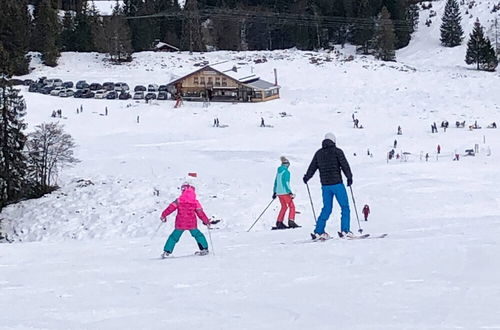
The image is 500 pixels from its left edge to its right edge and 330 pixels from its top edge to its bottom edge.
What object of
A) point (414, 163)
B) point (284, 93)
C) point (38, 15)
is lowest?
point (414, 163)

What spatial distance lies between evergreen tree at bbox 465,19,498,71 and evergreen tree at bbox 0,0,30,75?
3966cm

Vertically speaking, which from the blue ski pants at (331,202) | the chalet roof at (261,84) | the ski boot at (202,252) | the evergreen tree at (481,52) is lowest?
the ski boot at (202,252)

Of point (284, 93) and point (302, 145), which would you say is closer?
point (302, 145)

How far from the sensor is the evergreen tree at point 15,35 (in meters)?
66.4

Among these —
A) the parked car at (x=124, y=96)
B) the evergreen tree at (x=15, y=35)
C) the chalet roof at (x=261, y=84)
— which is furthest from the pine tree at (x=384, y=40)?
the evergreen tree at (x=15, y=35)

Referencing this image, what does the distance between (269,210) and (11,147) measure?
A: 13.2 metres

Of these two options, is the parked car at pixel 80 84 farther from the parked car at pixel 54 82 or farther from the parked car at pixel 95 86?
the parked car at pixel 54 82

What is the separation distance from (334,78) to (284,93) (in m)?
5.61

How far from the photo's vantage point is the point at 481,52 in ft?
210

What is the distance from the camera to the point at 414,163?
33406 mm

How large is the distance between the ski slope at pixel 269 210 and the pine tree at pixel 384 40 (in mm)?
2753

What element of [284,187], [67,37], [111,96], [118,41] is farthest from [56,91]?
[284,187]

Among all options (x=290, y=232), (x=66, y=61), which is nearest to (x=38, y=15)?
(x=66, y=61)

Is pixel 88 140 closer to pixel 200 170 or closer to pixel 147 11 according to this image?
pixel 200 170
